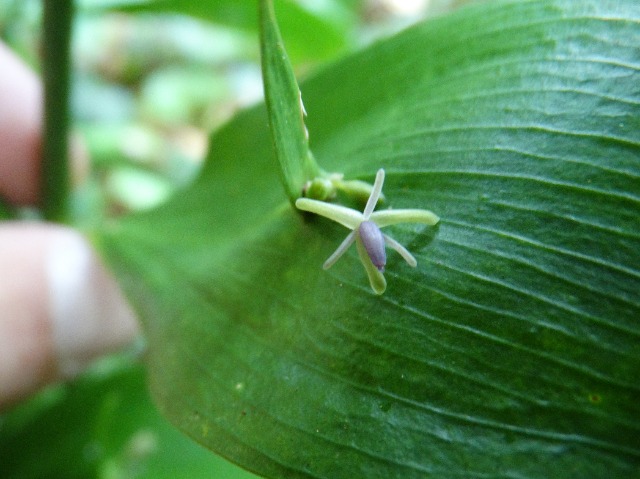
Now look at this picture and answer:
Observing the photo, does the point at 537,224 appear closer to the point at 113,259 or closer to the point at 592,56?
the point at 592,56

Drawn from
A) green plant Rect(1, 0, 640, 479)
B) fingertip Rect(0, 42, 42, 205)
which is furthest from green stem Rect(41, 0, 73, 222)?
green plant Rect(1, 0, 640, 479)

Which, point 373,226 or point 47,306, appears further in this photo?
point 47,306

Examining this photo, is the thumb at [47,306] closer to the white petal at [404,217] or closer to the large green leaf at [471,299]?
the large green leaf at [471,299]

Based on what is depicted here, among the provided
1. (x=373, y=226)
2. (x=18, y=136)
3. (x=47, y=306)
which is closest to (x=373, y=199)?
(x=373, y=226)

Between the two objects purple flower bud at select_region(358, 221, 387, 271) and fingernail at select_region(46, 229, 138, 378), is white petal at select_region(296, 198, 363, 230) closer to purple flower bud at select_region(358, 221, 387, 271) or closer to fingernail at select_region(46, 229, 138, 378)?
purple flower bud at select_region(358, 221, 387, 271)

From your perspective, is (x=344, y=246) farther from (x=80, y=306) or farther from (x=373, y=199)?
(x=80, y=306)

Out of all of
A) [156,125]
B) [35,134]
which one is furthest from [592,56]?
[156,125]
